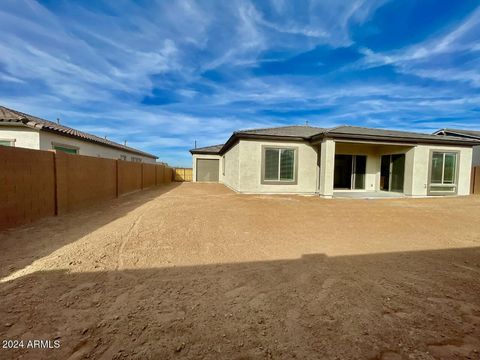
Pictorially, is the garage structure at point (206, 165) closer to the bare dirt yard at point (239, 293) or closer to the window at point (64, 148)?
the window at point (64, 148)

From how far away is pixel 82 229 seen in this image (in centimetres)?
479

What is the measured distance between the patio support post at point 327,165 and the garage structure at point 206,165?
44.8 ft

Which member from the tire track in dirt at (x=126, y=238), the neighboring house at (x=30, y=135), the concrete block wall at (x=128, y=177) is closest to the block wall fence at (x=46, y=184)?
the concrete block wall at (x=128, y=177)

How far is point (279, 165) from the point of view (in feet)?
36.7

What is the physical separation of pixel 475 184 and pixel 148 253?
18.2m

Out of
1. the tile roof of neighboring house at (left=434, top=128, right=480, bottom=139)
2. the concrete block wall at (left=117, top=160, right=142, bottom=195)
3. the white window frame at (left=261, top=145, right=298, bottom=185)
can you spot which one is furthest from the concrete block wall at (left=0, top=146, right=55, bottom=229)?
the tile roof of neighboring house at (left=434, top=128, right=480, bottom=139)

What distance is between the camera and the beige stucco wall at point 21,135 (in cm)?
891

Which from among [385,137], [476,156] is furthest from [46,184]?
[476,156]

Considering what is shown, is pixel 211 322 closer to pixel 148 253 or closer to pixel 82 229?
pixel 148 253

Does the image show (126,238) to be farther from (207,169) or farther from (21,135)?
(207,169)

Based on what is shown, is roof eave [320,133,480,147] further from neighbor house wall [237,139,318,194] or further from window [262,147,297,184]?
window [262,147,297,184]

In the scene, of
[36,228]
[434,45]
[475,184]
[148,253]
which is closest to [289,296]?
[148,253]

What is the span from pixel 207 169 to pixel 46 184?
56.8 ft

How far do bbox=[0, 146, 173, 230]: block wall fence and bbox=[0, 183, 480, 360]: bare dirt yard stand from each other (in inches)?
20.8
